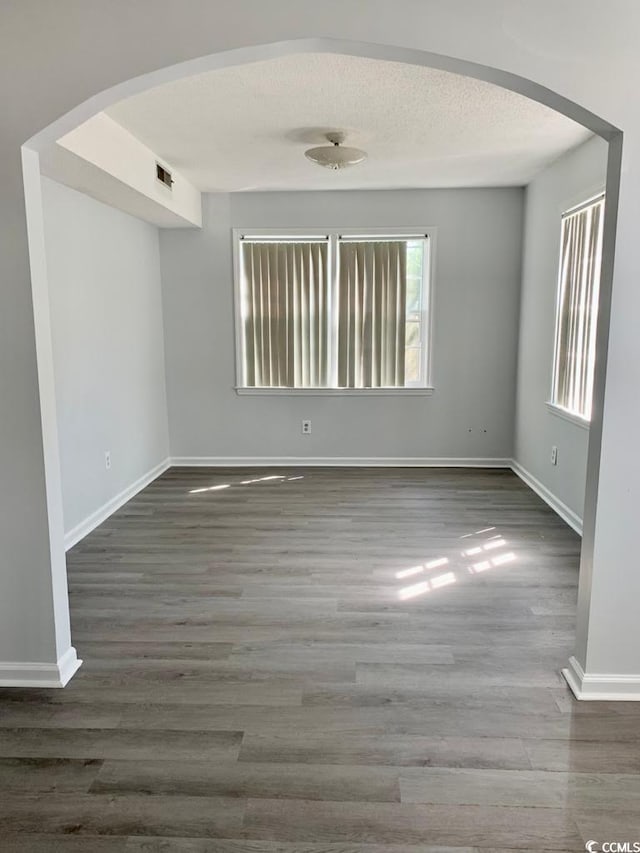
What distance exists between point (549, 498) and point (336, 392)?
6.89 ft

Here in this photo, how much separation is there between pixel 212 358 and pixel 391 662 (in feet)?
12.3

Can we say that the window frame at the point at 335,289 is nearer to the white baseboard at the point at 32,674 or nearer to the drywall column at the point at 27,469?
the drywall column at the point at 27,469

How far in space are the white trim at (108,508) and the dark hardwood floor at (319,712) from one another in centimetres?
13

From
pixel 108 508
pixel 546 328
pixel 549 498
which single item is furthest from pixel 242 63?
pixel 549 498

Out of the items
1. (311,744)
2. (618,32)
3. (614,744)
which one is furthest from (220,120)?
(614,744)

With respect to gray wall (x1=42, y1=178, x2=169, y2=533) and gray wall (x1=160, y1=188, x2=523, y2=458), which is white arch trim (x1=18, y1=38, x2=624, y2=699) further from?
gray wall (x1=160, y1=188, x2=523, y2=458)

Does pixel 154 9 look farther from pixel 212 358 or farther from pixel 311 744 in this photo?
pixel 212 358

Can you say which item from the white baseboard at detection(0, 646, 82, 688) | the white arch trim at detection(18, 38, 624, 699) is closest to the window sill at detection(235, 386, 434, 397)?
the white arch trim at detection(18, 38, 624, 699)

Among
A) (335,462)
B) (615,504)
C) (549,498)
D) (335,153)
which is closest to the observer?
(615,504)

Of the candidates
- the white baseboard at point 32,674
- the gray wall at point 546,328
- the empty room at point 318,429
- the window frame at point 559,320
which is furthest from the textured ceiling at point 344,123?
the white baseboard at point 32,674

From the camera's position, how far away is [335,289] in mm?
5320

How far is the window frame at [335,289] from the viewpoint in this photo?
5.22 meters

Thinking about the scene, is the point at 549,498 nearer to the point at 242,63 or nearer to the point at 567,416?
the point at 567,416

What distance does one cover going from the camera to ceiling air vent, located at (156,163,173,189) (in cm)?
401
